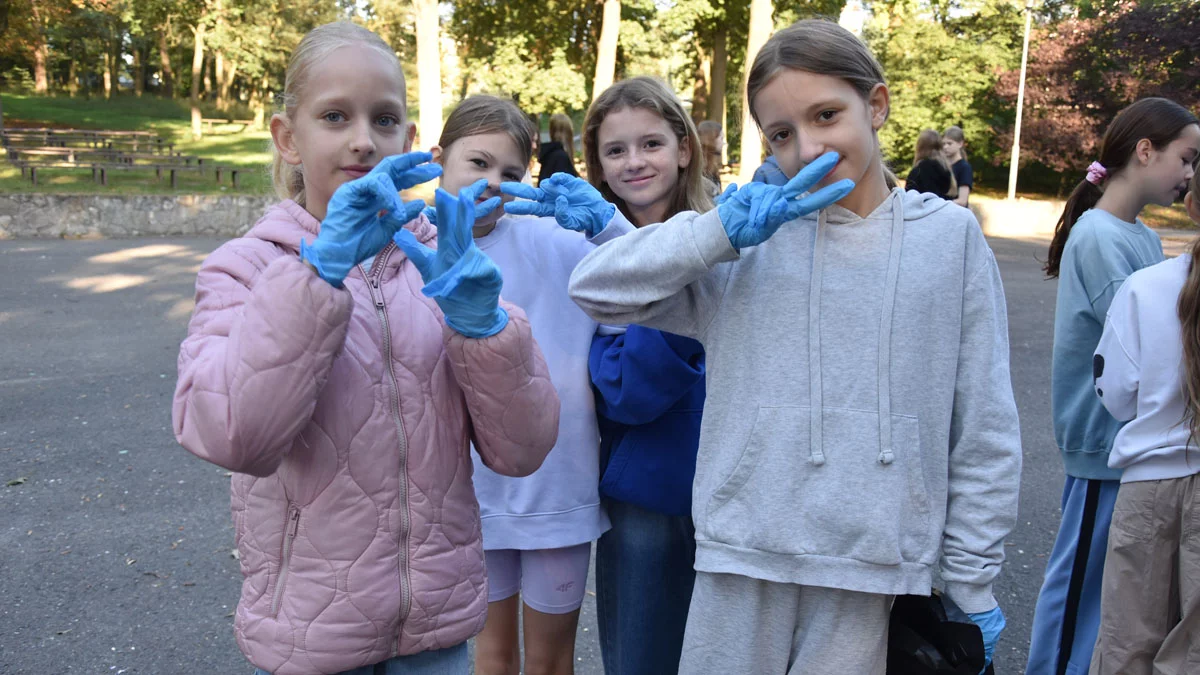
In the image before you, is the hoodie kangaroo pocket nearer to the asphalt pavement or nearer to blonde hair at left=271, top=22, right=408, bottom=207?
blonde hair at left=271, top=22, right=408, bottom=207

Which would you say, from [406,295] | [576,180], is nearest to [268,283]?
[406,295]

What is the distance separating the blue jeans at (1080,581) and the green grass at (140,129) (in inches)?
122

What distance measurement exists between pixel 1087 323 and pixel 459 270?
224 centimetres

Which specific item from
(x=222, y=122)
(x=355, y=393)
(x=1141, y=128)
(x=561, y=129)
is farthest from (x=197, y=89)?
(x=355, y=393)

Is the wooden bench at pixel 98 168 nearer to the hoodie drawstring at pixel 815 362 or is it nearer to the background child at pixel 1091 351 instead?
the background child at pixel 1091 351

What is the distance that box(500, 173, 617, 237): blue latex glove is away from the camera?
2.07 metres

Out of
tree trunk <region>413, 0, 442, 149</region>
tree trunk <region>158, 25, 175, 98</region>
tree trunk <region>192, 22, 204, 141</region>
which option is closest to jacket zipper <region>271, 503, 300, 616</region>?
tree trunk <region>413, 0, 442, 149</region>

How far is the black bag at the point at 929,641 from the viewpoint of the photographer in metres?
1.61

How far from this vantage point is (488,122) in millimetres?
2361

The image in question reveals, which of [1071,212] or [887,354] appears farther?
[1071,212]

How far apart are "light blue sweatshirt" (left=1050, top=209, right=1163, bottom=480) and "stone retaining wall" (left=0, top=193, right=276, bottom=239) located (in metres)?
10.9

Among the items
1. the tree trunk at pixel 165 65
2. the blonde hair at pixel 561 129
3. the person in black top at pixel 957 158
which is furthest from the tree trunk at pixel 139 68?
the person in black top at pixel 957 158

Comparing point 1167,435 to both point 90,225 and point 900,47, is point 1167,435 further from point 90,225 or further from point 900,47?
point 900,47

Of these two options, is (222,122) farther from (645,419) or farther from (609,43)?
(645,419)
